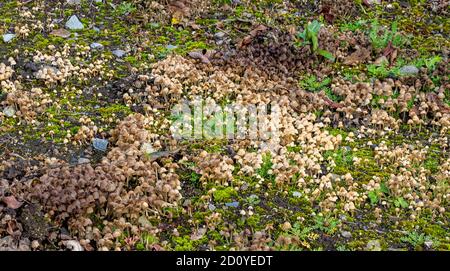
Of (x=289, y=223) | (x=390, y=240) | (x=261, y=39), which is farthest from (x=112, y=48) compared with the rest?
(x=390, y=240)

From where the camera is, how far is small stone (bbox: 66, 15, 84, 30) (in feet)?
38.1

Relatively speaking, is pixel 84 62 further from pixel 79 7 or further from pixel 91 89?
pixel 79 7

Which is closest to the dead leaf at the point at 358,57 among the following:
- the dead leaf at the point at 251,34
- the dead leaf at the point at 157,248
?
the dead leaf at the point at 251,34

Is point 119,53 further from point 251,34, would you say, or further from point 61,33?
point 251,34

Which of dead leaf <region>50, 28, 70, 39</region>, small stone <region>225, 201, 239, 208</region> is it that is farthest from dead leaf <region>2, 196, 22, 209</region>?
dead leaf <region>50, 28, 70, 39</region>

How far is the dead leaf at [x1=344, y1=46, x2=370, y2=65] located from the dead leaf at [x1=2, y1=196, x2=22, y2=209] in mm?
6435

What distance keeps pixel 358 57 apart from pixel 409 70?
93cm

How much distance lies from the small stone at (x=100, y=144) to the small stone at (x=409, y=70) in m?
5.33

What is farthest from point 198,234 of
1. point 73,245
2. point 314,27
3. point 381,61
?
point 381,61

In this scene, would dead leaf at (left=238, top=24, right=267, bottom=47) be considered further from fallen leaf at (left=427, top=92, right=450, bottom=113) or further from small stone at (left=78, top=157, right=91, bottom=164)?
small stone at (left=78, top=157, right=91, bottom=164)

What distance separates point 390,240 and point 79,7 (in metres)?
7.52
